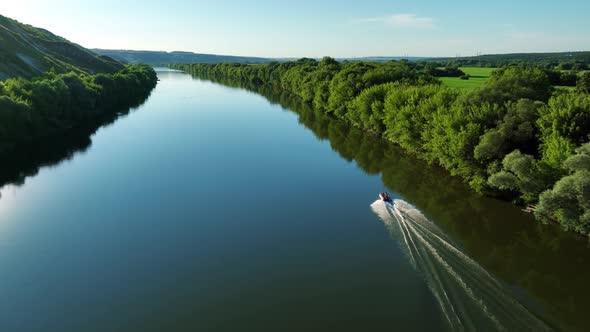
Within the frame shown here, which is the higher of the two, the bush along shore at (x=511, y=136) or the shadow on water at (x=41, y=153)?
the bush along shore at (x=511, y=136)

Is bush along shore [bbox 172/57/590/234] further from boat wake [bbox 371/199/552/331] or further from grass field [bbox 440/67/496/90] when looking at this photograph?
grass field [bbox 440/67/496/90]

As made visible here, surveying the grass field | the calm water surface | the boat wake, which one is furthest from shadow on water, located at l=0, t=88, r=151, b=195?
the grass field

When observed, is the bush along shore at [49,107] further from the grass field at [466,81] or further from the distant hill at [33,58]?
the grass field at [466,81]

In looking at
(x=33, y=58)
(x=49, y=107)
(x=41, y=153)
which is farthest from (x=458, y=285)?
(x=33, y=58)

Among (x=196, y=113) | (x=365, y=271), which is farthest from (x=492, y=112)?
(x=196, y=113)

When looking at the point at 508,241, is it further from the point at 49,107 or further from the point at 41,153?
the point at 49,107

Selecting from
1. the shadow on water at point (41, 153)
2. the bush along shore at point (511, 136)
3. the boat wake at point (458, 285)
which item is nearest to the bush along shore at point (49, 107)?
the shadow on water at point (41, 153)

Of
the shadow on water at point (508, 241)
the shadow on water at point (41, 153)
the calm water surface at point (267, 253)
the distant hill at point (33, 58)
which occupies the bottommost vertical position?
the shadow on water at point (508, 241)
